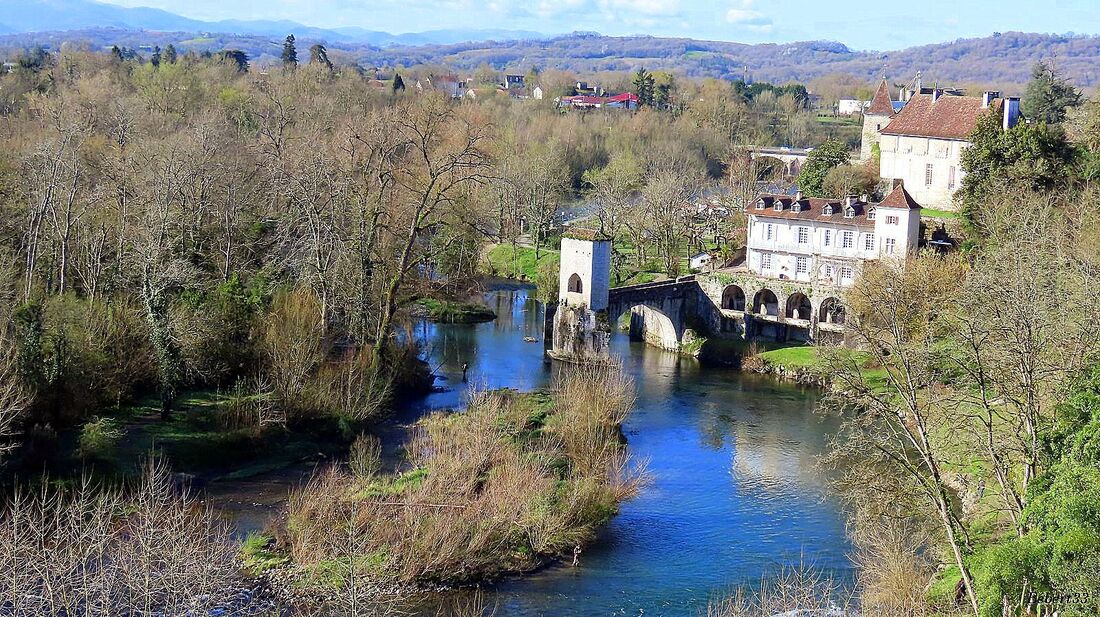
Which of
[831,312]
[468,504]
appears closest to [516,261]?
[831,312]

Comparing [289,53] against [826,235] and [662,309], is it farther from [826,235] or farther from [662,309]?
[826,235]

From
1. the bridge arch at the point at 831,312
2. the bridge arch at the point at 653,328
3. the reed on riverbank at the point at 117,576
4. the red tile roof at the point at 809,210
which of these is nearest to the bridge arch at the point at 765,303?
the bridge arch at the point at 831,312

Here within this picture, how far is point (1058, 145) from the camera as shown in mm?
47031

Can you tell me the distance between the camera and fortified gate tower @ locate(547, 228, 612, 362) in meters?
45.9

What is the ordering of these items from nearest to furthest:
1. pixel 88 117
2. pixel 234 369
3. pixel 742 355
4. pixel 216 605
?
pixel 216 605 < pixel 234 369 < pixel 742 355 < pixel 88 117

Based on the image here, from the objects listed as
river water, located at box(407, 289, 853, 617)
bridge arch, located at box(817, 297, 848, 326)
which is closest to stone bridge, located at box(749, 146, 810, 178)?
bridge arch, located at box(817, 297, 848, 326)

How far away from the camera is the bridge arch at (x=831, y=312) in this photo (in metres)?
47.2

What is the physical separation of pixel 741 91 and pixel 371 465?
286ft

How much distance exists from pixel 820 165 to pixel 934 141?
23.1 ft

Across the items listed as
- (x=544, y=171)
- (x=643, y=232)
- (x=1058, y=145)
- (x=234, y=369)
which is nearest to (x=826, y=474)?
(x=234, y=369)

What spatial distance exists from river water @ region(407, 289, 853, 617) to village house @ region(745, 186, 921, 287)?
22.2 feet

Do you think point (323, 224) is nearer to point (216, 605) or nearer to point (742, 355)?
point (742, 355)

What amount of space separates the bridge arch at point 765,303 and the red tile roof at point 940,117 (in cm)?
1195

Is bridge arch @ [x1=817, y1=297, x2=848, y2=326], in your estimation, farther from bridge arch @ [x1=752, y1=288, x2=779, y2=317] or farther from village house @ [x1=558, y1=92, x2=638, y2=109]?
village house @ [x1=558, y1=92, x2=638, y2=109]
